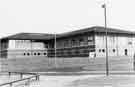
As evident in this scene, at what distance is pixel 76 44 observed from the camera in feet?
222

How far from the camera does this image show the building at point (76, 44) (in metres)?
61.2

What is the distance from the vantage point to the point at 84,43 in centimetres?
6438

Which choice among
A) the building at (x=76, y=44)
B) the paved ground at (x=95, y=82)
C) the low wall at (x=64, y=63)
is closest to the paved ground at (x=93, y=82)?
the paved ground at (x=95, y=82)

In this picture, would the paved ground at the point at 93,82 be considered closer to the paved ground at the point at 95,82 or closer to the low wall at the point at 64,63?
the paved ground at the point at 95,82

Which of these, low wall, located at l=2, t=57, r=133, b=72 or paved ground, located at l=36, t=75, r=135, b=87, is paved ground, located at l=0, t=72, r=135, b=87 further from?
low wall, located at l=2, t=57, r=133, b=72

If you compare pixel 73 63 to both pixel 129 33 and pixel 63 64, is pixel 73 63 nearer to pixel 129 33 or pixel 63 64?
pixel 63 64

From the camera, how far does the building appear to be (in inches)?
2408

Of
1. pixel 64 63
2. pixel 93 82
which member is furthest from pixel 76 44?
pixel 93 82

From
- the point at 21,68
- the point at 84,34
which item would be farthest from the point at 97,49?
the point at 21,68

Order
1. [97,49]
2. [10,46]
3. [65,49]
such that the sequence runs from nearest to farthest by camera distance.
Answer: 1. [97,49]
2. [65,49]
3. [10,46]

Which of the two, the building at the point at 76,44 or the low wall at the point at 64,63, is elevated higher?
the building at the point at 76,44

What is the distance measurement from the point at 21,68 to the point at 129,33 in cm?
3556

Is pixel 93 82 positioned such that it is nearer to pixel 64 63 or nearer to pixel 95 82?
pixel 95 82

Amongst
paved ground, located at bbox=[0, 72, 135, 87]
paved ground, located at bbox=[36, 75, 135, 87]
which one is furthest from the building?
paved ground, located at bbox=[36, 75, 135, 87]
